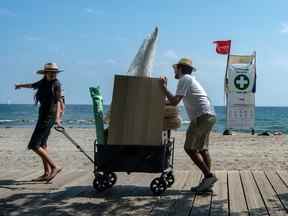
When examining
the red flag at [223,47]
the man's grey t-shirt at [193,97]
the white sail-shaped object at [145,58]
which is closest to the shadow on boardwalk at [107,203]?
the man's grey t-shirt at [193,97]

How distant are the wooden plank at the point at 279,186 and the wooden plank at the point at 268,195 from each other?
5 centimetres

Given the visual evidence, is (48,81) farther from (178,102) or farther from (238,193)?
(238,193)

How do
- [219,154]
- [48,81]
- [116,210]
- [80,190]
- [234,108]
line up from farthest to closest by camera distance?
[234,108] < [219,154] < [48,81] < [80,190] < [116,210]

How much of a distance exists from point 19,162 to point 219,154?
16.4 ft

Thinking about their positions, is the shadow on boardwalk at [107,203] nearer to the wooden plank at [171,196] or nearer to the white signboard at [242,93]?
the wooden plank at [171,196]

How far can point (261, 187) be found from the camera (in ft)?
22.4

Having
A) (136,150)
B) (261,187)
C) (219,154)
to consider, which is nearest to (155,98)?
(136,150)

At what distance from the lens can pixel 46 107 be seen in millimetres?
7402

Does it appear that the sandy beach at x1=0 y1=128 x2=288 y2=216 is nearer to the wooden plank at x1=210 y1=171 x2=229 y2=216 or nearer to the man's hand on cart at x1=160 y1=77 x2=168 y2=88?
the wooden plank at x1=210 y1=171 x2=229 y2=216

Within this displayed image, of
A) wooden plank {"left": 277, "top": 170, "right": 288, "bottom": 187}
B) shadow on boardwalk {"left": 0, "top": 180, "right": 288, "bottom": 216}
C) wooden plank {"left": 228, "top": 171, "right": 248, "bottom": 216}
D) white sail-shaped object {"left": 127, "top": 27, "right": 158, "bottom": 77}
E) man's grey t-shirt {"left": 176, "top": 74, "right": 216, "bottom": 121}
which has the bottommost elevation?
shadow on boardwalk {"left": 0, "top": 180, "right": 288, "bottom": 216}

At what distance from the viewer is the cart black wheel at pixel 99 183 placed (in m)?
6.55

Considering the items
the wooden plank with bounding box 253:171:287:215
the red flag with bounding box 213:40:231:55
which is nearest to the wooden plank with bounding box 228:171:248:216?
the wooden plank with bounding box 253:171:287:215

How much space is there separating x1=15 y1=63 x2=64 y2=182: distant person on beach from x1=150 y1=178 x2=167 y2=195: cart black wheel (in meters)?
1.84

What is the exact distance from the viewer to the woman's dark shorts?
7.34 metres
